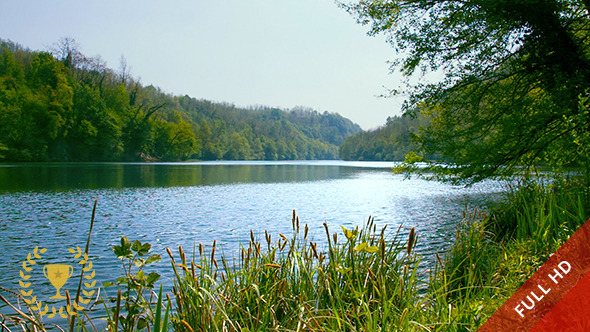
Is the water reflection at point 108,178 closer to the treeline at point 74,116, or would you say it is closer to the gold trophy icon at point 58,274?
the treeline at point 74,116

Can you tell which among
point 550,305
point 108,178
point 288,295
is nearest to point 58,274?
point 288,295

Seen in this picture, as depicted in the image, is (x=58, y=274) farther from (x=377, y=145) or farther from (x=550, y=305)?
(x=377, y=145)

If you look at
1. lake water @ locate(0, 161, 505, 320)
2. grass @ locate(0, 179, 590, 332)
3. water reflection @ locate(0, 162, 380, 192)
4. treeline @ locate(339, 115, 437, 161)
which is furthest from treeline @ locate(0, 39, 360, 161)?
→ grass @ locate(0, 179, 590, 332)

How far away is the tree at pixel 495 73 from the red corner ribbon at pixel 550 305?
7.33 meters

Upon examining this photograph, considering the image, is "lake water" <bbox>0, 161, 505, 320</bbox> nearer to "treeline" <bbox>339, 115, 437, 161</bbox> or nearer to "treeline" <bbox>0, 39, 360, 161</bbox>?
"treeline" <bbox>0, 39, 360, 161</bbox>

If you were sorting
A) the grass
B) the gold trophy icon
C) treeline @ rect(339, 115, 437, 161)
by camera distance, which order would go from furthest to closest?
1. treeline @ rect(339, 115, 437, 161)
2. the grass
3. the gold trophy icon

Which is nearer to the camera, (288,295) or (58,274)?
(58,274)

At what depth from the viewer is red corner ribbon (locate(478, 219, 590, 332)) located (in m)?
2.77

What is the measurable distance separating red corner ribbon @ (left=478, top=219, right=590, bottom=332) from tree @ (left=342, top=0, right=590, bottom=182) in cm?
733

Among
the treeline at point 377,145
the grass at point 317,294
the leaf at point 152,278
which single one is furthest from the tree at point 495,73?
the treeline at point 377,145

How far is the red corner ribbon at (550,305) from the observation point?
2.77 meters

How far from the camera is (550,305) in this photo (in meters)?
3.05

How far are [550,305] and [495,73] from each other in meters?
11.3

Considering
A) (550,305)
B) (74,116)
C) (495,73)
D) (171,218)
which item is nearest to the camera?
(550,305)
